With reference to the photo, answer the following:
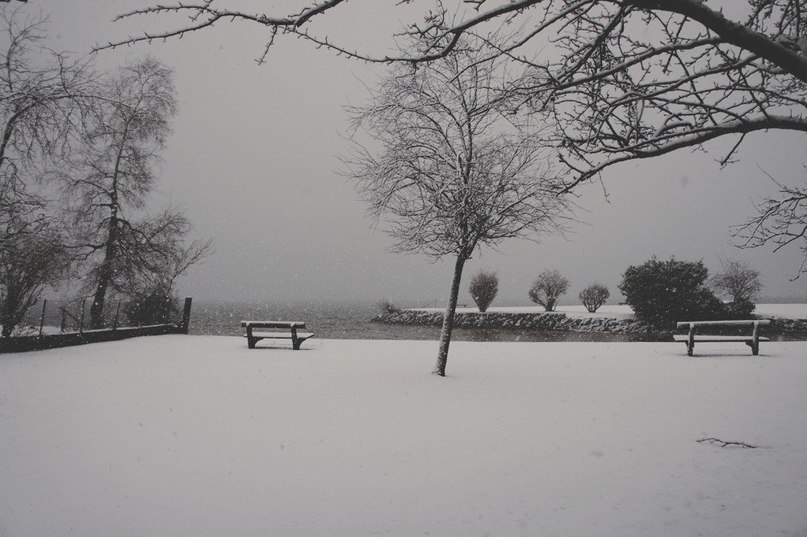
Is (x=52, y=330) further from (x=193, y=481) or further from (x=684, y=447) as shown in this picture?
(x=684, y=447)

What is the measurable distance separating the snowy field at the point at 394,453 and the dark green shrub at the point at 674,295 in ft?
67.1

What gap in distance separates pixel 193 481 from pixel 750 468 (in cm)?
536

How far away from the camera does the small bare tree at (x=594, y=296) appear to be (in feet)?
115

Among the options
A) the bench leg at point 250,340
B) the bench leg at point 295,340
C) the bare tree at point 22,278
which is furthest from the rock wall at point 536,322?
the bare tree at point 22,278

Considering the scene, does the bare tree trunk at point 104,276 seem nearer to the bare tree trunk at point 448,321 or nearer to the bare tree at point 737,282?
the bare tree trunk at point 448,321

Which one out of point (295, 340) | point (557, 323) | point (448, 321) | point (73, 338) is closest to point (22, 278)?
point (73, 338)

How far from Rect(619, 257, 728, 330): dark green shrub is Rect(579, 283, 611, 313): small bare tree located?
715 centimetres

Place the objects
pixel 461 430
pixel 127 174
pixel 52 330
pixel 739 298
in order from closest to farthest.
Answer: pixel 461 430 < pixel 52 330 < pixel 127 174 < pixel 739 298

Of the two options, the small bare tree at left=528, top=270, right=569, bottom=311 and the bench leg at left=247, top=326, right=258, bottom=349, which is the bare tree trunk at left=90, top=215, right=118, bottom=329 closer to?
the bench leg at left=247, top=326, right=258, bottom=349

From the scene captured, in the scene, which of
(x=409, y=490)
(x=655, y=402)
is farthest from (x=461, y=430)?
(x=655, y=402)

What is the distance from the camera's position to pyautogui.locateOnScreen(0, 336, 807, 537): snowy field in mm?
3154

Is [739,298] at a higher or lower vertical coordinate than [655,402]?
higher

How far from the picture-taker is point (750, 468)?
4.05 metres

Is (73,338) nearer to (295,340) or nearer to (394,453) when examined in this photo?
(295,340)
